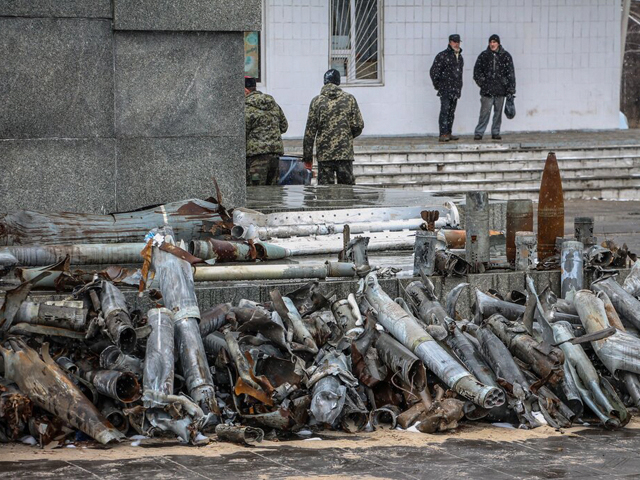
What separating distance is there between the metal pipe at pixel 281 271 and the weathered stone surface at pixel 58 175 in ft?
6.74

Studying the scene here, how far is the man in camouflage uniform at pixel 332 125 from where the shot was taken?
15016 millimetres

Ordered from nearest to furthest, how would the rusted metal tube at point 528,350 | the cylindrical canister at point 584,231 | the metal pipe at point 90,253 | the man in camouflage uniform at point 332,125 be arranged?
the rusted metal tube at point 528,350
the metal pipe at point 90,253
the cylindrical canister at point 584,231
the man in camouflage uniform at point 332,125

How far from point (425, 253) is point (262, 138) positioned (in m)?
6.88

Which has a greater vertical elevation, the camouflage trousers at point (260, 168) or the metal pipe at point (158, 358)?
the camouflage trousers at point (260, 168)

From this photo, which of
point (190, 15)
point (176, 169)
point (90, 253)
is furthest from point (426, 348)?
point (190, 15)

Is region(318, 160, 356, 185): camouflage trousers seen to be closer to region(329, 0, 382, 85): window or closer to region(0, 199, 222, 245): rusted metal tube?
region(0, 199, 222, 245): rusted metal tube

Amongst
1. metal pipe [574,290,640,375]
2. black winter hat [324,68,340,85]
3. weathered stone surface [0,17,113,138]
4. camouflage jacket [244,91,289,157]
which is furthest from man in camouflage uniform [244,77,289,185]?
metal pipe [574,290,640,375]

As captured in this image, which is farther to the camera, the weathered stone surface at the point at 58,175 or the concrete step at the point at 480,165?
the concrete step at the point at 480,165

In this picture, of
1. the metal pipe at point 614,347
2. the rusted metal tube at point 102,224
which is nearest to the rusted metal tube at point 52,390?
the rusted metal tube at point 102,224

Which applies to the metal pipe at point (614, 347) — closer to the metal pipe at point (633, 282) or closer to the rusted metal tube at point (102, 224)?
the metal pipe at point (633, 282)

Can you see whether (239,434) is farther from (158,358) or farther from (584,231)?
(584,231)

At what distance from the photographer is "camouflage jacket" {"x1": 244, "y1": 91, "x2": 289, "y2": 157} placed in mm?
14367

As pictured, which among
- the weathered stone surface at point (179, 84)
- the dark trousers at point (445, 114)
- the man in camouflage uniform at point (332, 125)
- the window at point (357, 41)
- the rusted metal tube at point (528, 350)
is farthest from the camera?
the window at point (357, 41)

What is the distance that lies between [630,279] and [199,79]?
142 inches
